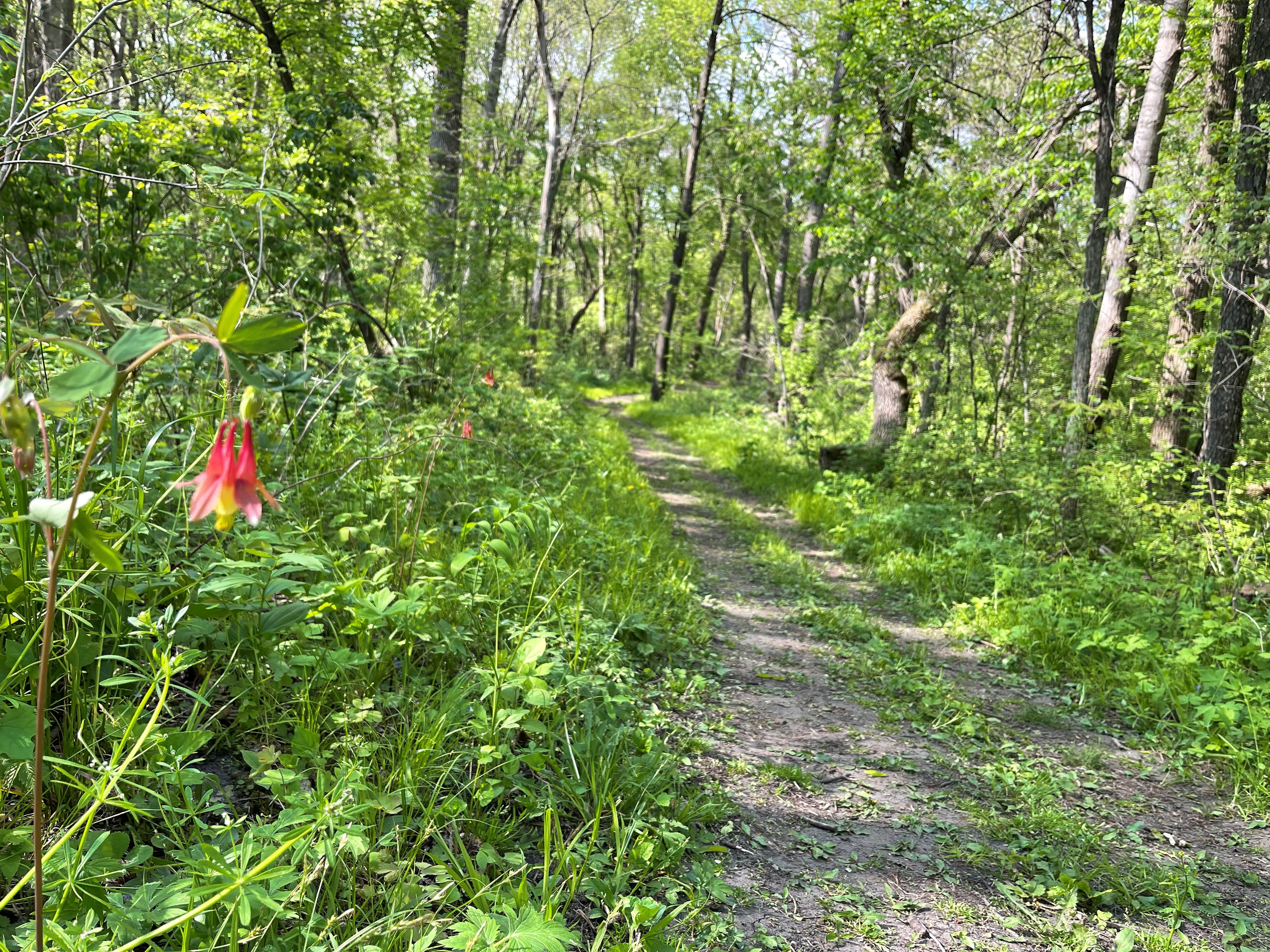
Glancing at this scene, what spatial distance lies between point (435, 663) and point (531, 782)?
63 centimetres

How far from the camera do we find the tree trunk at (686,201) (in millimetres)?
14469

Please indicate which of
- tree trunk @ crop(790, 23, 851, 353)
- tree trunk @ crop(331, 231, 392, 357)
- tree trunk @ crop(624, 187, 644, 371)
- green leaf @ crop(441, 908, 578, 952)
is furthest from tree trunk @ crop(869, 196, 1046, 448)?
tree trunk @ crop(624, 187, 644, 371)

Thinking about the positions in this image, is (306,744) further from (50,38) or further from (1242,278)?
(50,38)

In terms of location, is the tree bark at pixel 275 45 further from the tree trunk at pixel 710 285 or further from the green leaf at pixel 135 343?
the tree trunk at pixel 710 285

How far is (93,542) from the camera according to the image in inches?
34.5

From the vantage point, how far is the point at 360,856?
167 cm

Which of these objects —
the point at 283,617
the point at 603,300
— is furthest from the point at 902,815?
the point at 603,300

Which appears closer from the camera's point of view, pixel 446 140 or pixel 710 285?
pixel 446 140

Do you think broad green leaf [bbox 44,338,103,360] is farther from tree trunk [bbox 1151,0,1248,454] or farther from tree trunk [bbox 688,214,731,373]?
Answer: tree trunk [bbox 688,214,731,373]

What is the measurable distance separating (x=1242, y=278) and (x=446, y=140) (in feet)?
28.7

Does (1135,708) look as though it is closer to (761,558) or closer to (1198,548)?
(1198,548)

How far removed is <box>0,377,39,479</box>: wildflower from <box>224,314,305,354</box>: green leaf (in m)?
0.23

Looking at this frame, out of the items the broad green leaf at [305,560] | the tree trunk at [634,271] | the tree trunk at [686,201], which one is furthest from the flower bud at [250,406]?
the tree trunk at [634,271]

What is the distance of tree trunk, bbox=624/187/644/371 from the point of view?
23156 mm
